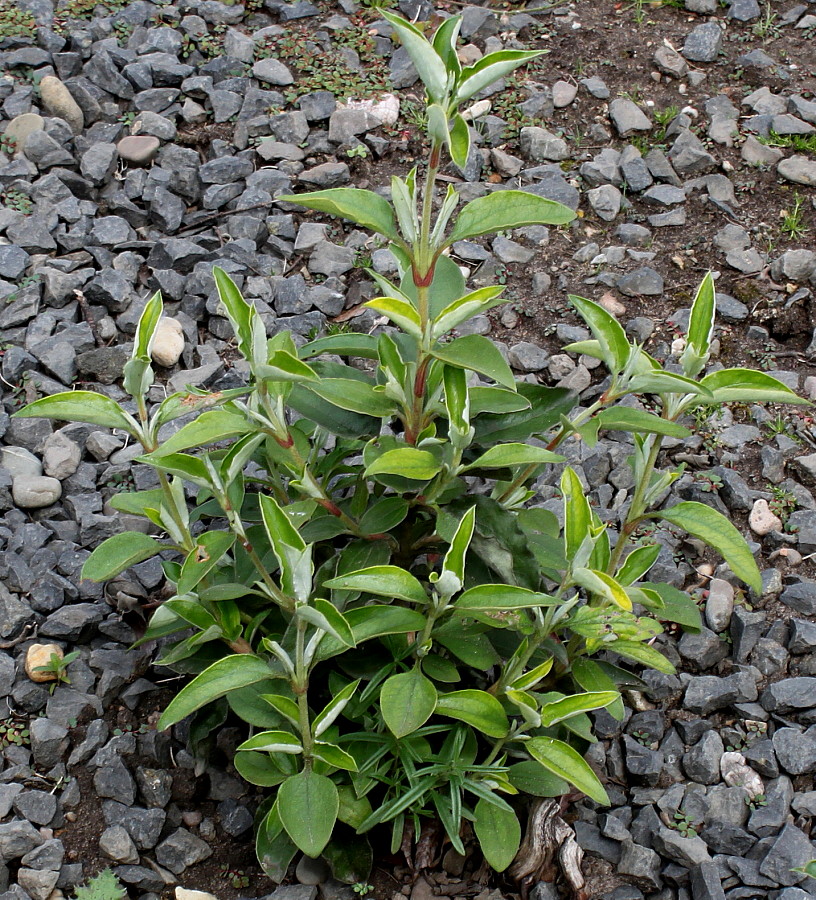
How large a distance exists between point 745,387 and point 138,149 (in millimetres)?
2774

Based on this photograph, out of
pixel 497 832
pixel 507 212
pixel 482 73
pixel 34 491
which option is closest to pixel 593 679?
pixel 497 832

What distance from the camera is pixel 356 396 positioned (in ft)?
6.39

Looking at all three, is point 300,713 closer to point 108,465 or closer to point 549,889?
point 549,889

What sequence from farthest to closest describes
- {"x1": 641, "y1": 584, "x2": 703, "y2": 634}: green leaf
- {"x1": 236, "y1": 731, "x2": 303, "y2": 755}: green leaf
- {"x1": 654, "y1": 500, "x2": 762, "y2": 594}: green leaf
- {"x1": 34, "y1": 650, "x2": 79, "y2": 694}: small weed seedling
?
{"x1": 34, "y1": 650, "x2": 79, "y2": 694}: small weed seedling < {"x1": 641, "y1": 584, "x2": 703, "y2": 634}: green leaf < {"x1": 654, "y1": 500, "x2": 762, "y2": 594}: green leaf < {"x1": 236, "y1": 731, "x2": 303, "y2": 755}: green leaf

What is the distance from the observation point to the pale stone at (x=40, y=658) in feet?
7.97

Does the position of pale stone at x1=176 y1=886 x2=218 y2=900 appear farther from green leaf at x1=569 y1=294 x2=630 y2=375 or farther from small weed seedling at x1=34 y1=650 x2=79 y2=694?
green leaf at x1=569 y1=294 x2=630 y2=375

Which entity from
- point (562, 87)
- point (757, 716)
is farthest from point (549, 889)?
point (562, 87)

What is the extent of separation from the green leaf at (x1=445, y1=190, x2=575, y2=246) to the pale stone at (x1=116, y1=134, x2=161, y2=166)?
7.93ft

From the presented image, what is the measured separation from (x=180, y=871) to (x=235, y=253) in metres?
2.09

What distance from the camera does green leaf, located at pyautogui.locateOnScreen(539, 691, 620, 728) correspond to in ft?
6.09

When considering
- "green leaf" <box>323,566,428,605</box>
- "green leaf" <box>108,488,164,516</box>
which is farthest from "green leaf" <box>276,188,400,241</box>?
"green leaf" <box>108,488,164,516</box>

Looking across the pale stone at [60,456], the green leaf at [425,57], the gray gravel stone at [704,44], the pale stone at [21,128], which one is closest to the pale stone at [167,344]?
the pale stone at [60,456]

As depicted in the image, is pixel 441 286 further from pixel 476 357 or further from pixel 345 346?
pixel 476 357

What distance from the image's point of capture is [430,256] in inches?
Answer: 71.1
